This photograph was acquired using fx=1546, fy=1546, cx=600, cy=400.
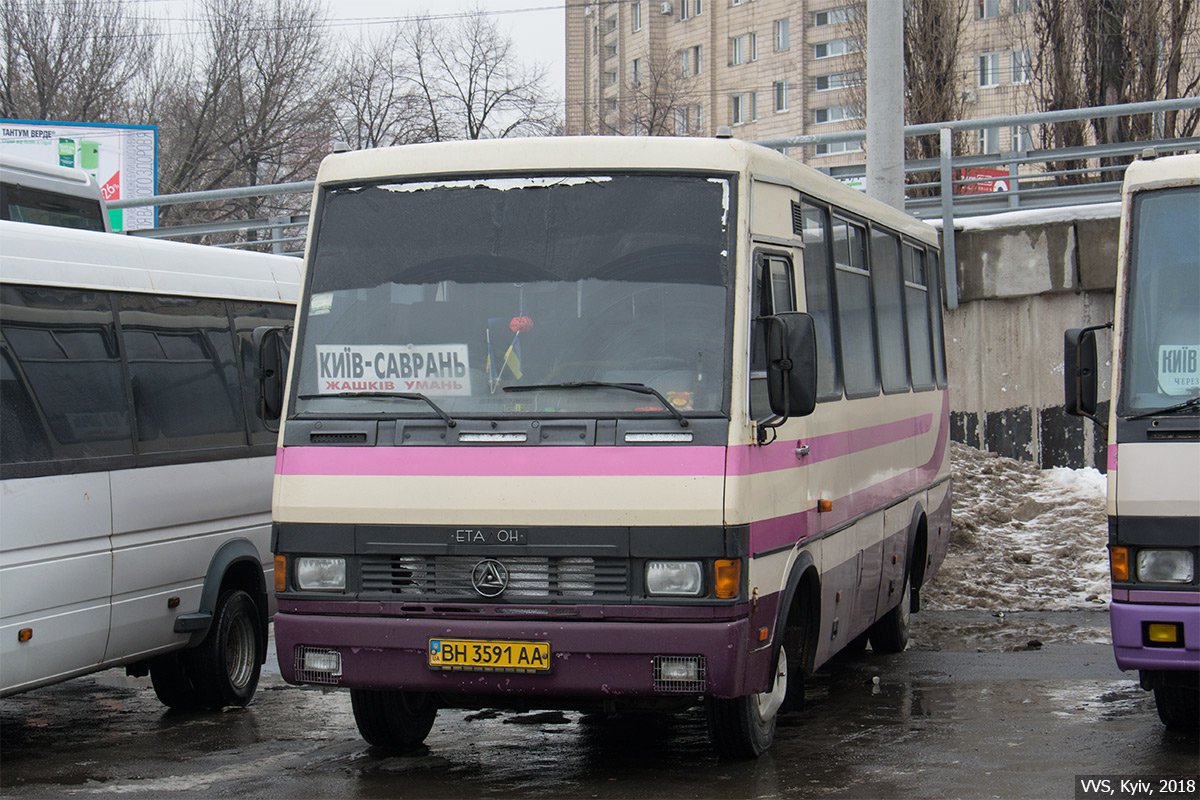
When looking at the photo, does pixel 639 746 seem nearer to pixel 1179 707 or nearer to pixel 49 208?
pixel 1179 707

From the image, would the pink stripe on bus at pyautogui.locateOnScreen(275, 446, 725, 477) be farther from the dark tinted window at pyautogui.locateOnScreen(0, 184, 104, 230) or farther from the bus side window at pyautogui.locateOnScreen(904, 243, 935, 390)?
the dark tinted window at pyautogui.locateOnScreen(0, 184, 104, 230)

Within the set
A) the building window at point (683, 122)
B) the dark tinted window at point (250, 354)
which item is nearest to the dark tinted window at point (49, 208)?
the dark tinted window at point (250, 354)

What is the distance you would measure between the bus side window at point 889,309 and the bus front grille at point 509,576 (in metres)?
3.63

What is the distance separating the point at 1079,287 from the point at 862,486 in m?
7.86

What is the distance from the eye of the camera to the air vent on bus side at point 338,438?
6.79m

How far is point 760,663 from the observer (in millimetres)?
6695

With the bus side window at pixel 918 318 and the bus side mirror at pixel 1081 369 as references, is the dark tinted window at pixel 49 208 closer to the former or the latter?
the bus side window at pixel 918 318

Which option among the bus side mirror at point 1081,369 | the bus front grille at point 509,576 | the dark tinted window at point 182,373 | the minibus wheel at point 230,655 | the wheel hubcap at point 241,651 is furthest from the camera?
the wheel hubcap at point 241,651

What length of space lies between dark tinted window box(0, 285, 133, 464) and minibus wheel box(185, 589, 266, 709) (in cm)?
136

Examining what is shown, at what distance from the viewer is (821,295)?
817cm

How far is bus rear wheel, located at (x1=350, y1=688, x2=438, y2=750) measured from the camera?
24.4ft

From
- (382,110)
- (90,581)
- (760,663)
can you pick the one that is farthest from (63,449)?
(382,110)

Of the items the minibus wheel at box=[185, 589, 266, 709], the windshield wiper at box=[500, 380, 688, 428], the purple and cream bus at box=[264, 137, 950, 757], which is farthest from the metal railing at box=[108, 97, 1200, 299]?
the windshield wiper at box=[500, 380, 688, 428]

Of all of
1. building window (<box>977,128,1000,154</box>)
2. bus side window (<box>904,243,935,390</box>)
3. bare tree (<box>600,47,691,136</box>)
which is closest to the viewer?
bus side window (<box>904,243,935,390</box>)
